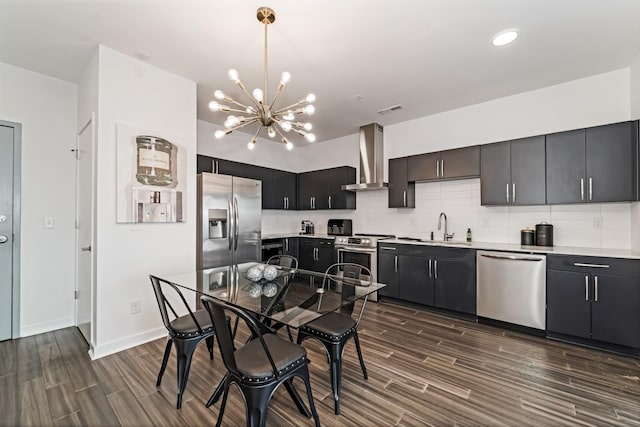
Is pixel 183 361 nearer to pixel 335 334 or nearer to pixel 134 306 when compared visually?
pixel 335 334

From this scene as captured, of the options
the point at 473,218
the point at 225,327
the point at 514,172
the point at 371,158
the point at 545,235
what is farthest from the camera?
the point at 371,158

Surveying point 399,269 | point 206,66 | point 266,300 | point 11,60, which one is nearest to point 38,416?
point 266,300

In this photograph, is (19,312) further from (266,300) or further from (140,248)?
(266,300)

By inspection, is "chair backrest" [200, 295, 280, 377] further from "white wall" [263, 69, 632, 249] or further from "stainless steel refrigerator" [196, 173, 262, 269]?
"white wall" [263, 69, 632, 249]

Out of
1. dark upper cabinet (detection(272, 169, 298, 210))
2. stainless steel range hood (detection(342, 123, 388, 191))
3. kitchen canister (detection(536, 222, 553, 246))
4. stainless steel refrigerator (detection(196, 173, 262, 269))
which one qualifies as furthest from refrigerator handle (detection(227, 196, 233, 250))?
kitchen canister (detection(536, 222, 553, 246))

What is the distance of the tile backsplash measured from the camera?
3089 mm

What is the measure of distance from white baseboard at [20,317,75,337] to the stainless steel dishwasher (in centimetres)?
489

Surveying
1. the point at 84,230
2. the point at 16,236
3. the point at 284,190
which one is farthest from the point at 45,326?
the point at 284,190

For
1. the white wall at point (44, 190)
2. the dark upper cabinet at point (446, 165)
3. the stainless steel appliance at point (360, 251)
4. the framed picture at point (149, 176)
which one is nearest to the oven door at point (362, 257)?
the stainless steel appliance at point (360, 251)

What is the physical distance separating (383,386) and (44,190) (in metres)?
4.07

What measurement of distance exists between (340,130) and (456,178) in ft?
7.25

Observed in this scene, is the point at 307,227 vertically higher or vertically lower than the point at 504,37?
lower

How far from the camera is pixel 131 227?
9.07 feet

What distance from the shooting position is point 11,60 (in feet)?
9.29
